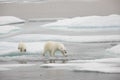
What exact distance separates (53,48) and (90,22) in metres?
0.38

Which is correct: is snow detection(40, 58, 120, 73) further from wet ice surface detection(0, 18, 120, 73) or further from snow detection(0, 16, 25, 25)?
snow detection(0, 16, 25, 25)

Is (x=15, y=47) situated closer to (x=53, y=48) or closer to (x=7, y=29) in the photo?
(x=7, y=29)

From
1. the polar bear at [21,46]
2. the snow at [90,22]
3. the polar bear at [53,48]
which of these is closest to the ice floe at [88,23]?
the snow at [90,22]

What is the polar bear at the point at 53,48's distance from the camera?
298 centimetres

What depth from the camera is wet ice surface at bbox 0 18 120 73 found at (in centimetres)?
290

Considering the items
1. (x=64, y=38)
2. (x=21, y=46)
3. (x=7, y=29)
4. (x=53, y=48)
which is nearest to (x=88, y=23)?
(x=64, y=38)

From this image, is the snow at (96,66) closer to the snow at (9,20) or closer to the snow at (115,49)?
the snow at (115,49)

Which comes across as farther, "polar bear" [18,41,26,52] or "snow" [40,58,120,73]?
"polar bear" [18,41,26,52]

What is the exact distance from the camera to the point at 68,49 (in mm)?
2986

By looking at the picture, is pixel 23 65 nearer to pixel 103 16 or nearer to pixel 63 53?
pixel 63 53

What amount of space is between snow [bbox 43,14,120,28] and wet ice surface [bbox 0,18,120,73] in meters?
0.05

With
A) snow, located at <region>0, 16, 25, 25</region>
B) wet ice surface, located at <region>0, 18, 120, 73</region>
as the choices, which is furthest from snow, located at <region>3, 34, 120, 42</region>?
snow, located at <region>0, 16, 25, 25</region>

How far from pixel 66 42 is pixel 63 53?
0.34ft

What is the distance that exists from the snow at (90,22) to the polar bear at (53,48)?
6.6 inches
